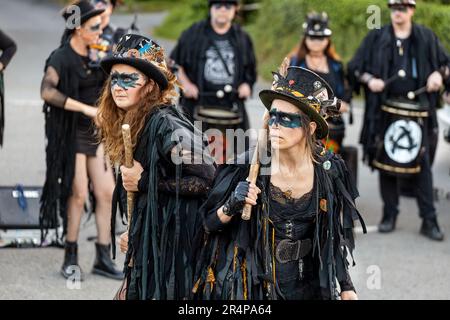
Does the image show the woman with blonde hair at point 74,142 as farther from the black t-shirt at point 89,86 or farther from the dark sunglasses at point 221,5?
the dark sunglasses at point 221,5

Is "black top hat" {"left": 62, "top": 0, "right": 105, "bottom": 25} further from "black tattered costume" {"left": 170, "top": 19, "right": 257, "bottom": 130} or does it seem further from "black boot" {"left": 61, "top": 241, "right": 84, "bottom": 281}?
"black tattered costume" {"left": 170, "top": 19, "right": 257, "bottom": 130}

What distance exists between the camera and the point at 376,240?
30.1 ft

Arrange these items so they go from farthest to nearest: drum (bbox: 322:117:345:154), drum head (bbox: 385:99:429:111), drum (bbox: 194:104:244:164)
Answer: drum (bbox: 194:104:244:164) → drum (bbox: 322:117:345:154) → drum head (bbox: 385:99:429:111)

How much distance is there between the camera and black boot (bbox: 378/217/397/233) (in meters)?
9.41

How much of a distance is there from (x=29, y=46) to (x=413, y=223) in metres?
11.5

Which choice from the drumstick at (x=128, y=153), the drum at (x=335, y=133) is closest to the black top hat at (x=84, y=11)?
the drumstick at (x=128, y=153)

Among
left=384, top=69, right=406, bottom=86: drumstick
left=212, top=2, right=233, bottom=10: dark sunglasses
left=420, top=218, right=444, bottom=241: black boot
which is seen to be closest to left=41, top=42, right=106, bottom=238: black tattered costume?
left=212, top=2, right=233, bottom=10: dark sunglasses

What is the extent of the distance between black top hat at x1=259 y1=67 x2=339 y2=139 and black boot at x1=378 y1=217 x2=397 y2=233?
429 centimetres

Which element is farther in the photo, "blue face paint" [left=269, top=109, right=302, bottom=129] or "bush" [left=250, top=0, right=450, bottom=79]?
"bush" [left=250, top=0, right=450, bottom=79]

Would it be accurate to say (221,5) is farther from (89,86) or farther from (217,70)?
(89,86)

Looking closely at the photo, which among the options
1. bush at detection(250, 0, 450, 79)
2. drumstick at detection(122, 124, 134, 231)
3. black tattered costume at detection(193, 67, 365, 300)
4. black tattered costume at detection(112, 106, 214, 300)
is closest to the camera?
black tattered costume at detection(193, 67, 365, 300)

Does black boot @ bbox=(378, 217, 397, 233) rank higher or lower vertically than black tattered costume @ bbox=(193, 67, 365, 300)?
lower

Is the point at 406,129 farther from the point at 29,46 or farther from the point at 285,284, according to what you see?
the point at 29,46
